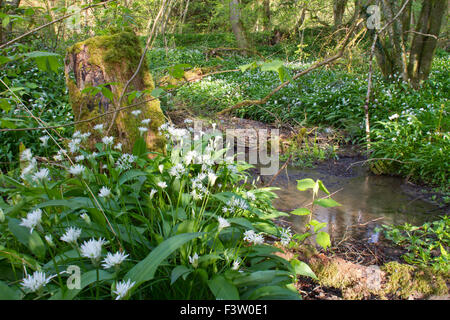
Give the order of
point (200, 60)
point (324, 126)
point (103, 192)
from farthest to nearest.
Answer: point (200, 60) < point (324, 126) < point (103, 192)

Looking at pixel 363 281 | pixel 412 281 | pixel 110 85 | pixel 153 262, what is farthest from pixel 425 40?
pixel 153 262

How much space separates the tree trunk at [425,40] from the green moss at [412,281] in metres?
5.63

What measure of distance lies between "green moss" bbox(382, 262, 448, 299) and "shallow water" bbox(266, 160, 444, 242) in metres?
0.64

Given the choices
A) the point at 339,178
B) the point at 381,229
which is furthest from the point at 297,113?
the point at 381,229

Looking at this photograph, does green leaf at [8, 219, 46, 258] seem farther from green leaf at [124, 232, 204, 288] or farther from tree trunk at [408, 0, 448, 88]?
tree trunk at [408, 0, 448, 88]

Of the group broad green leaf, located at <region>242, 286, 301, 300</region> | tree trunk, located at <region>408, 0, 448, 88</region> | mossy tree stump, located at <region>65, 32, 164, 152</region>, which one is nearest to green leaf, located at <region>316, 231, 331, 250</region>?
broad green leaf, located at <region>242, 286, 301, 300</region>

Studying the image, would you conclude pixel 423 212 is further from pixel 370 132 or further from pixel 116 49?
pixel 116 49

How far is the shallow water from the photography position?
2895 millimetres

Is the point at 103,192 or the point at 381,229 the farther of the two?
the point at 381,229

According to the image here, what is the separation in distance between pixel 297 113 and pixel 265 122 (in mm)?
727

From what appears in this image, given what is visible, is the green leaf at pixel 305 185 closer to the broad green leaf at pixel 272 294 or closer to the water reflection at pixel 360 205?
the broad green leaf at pixel 272 294

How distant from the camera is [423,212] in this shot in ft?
10.5

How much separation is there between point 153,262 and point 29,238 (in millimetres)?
554
